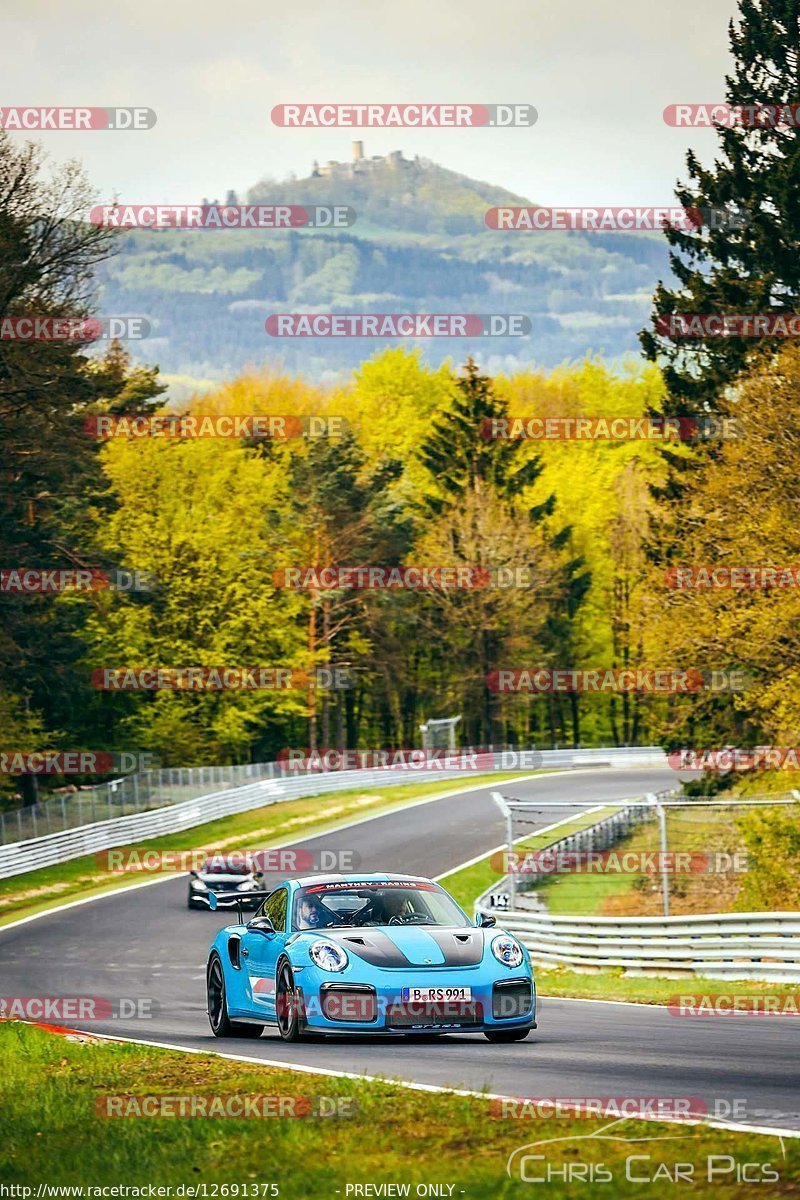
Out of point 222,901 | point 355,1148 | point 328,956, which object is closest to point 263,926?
point 328,956

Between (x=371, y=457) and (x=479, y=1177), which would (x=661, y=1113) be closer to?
(x=479, y=1177)

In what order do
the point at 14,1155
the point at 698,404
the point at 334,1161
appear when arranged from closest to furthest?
the point at 334,1161, the point at 14,1155, the point at 698,404

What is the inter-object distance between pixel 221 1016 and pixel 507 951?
3.24 metres

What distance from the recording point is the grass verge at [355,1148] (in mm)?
7156

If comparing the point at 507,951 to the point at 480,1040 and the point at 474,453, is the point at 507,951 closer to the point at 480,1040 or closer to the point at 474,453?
the point at 480,1040

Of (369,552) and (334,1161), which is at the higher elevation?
(369,552)

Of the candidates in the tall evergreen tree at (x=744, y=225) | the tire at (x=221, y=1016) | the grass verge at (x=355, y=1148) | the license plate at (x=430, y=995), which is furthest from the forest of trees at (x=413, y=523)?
the grass verge at (x=355, y=1148)

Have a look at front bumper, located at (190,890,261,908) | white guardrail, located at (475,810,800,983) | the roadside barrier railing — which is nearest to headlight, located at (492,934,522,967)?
the roadside barrier railing

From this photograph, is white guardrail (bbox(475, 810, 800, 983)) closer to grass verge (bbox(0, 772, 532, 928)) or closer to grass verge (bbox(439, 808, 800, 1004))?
grass verge (bbox(439, 808, 800, 1004))

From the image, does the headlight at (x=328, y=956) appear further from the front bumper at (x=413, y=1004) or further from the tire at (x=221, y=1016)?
the tire at (x=221, y=1016)

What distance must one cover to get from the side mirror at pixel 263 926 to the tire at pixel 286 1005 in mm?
474

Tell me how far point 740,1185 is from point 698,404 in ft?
136

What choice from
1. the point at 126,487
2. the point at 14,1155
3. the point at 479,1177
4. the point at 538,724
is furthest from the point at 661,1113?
the point at 538,724

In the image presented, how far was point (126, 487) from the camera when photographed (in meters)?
74.6
